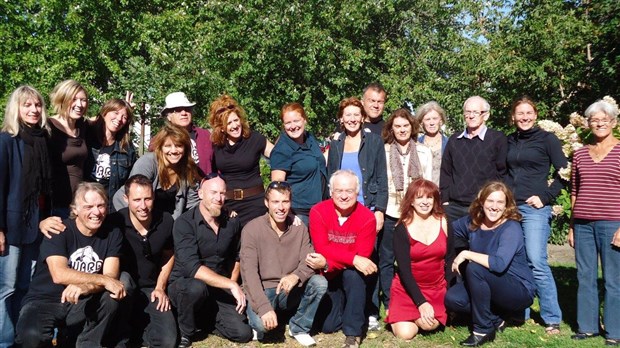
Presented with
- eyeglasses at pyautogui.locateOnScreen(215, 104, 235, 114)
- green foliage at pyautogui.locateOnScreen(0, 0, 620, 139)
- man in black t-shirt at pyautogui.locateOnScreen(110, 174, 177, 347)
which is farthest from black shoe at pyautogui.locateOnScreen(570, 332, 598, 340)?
green foliage at pyautogui.locateOnScreen(0, 0, 620, 139)

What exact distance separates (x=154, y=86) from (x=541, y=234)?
13.8 m

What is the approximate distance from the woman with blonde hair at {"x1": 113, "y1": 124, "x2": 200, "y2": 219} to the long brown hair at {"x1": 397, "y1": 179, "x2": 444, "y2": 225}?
2.07m

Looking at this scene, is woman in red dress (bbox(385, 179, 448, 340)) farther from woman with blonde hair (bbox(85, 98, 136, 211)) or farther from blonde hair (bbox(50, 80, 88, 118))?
blonde hair (bbox(50, 80, 88, 118))

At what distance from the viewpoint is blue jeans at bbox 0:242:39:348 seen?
482 centimetres

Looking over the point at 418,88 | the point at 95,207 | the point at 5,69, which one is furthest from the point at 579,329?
the point at 5,69

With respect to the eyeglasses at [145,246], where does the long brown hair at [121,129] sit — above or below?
above

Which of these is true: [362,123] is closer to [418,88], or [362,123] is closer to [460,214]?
[460,214]

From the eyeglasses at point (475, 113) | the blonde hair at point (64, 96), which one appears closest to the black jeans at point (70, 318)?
the blonde hair at point (64, 96)

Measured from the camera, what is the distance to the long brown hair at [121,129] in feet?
18.9

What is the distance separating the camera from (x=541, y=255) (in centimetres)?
578

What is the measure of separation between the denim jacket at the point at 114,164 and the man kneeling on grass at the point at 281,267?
1.38 m

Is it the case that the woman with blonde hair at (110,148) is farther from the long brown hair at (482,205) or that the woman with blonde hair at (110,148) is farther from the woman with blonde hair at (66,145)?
the long brown hair at (482,205)

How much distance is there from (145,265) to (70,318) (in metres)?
0.84

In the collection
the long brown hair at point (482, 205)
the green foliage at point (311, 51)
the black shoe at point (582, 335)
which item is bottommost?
the black shoe at point (582, 335)
